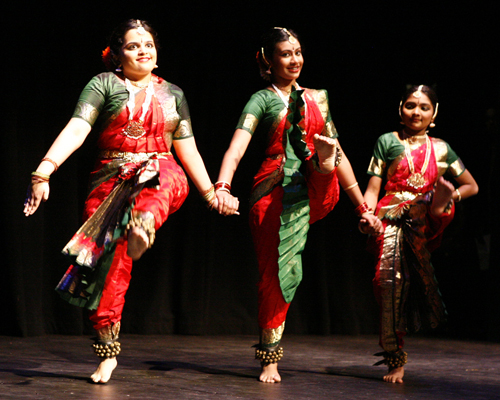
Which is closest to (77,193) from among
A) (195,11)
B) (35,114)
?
(35,114)

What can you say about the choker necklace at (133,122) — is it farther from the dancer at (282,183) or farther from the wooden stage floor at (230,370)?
the wooden stage floor at (230,370)

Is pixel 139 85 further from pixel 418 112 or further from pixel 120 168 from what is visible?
pixel 418 112

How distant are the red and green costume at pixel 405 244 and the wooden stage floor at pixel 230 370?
280 millimetres

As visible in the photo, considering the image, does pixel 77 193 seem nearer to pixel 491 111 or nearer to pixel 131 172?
pixel 131 172

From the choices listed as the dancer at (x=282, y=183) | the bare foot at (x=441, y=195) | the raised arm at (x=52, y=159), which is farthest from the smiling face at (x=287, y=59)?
the raised arm at (x=52, y=159)

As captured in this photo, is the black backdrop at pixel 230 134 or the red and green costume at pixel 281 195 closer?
the red and green costume at pixel 281 195

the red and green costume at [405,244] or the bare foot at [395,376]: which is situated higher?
the red and green costume at [405,244]

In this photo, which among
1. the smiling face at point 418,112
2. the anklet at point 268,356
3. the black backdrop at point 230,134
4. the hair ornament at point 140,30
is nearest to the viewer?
the hair ornament at point 140,30

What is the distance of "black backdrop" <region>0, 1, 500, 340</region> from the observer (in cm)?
409

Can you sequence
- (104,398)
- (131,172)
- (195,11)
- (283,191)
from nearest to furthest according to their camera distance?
(104,398) → (131,172) → (283,191) → (195,11)

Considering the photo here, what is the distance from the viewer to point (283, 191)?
303 centimetres

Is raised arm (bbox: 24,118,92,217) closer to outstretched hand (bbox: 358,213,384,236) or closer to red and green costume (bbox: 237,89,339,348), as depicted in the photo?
red and green costume (bbox: 237,89,339,348)

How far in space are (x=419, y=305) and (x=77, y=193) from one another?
7.17 ft

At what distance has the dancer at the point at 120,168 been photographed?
2.62 meters
